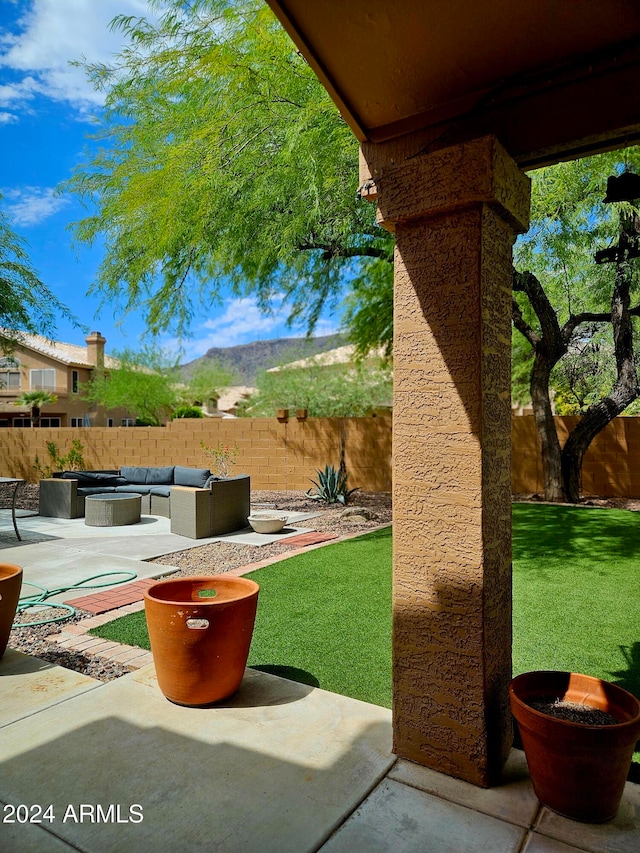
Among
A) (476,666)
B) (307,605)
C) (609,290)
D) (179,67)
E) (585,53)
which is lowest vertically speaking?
(307,605)

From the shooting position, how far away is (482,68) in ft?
7.02

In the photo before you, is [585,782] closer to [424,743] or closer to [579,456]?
[424,743]

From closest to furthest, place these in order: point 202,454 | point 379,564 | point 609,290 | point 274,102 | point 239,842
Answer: point 239,842
point 379,564
point 274,102
point 609,290
point 202,454

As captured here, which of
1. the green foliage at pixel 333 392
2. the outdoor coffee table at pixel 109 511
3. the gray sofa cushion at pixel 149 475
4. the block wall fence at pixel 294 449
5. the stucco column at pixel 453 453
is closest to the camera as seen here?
the stucco column at pixel 453 453

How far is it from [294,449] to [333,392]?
1286cm

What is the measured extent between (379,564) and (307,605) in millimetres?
1614

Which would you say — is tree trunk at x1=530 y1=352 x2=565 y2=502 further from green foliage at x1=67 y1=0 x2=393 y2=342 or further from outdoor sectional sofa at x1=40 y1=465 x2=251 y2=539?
outdoor sectional sofa at x1=40 y1=465 x2=251 y2=539

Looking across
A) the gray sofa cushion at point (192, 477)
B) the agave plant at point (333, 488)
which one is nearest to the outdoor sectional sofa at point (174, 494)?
the gray sofa cushion at point (192, 477)

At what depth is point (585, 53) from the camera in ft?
6.67

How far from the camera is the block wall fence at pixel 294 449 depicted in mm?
11156

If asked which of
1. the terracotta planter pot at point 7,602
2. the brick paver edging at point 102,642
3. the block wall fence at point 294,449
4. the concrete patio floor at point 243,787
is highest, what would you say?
the block wall fence at point 294,449

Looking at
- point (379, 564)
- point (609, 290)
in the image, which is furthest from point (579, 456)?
point (379, 564)

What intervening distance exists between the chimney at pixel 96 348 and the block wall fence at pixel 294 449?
2536cm

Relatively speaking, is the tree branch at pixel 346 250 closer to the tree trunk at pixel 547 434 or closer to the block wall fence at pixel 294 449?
the tree trunk at pixel 547 434
